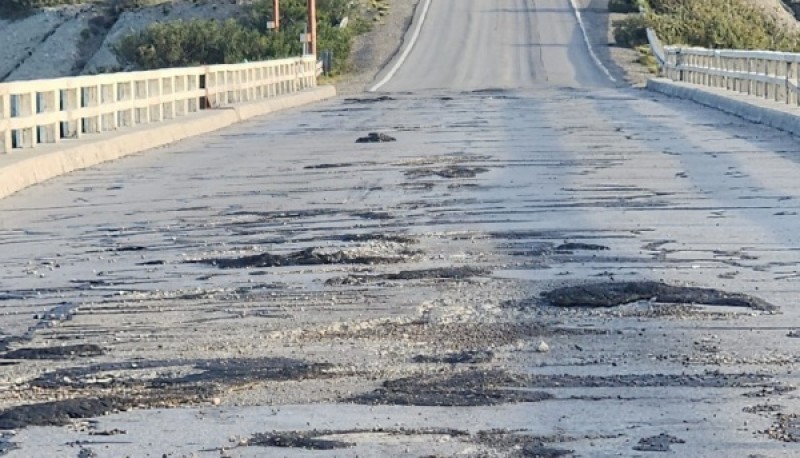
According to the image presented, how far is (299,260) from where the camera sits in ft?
39.6

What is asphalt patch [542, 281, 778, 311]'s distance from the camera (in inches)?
393

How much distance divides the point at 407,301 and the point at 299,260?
1990 mm

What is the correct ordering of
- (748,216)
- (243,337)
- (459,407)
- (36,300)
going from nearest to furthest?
(459,407), (243,337), (36,300), (748,216)

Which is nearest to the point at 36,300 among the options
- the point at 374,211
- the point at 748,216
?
the point at 374,211

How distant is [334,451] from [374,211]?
8.50m

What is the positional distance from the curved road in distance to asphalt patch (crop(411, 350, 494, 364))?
4472 cm

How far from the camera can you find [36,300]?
35.1 feet

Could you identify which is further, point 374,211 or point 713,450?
point 374,211

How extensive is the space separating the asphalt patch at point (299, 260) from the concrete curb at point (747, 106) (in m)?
13.2

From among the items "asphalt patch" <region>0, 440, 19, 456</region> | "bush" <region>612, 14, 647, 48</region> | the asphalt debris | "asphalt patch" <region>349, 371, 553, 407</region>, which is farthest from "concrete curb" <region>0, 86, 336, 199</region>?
"bush" <region>612, 14, 647, 48</region>

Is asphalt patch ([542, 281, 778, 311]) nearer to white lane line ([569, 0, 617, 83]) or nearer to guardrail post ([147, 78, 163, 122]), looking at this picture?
guardrail post ([147, 78, 163, 122])

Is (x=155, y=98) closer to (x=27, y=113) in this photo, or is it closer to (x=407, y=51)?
(x=27, y=113)

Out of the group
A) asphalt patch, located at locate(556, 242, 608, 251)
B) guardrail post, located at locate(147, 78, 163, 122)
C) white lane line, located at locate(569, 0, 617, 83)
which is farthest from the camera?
white lane line, located at locate(569, 0, 617, 83)

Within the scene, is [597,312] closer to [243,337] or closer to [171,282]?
[243,337]
